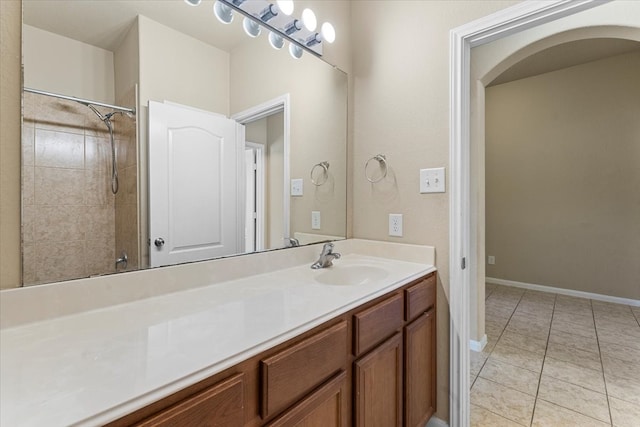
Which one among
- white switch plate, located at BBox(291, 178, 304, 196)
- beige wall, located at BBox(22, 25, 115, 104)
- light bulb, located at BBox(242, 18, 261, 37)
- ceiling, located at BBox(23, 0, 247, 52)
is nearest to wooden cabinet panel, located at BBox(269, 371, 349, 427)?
white switch plate, located at BBox(291, 178, 304, 196)

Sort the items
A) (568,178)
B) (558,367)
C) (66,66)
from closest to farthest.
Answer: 1. (66,66)
2. (558,367)
3. (568,178)

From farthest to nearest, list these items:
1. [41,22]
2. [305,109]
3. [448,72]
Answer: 1. [305,109]
2. [448,72]
3. [41,22]

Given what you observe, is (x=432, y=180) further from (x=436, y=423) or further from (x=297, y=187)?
(x=436, y=423)

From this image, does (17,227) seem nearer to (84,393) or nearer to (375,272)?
(84,393)

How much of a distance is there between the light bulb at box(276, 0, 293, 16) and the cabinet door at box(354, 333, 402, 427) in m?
1.53

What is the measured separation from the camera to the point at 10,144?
817mm

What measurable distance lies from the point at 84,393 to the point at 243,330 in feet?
1.05

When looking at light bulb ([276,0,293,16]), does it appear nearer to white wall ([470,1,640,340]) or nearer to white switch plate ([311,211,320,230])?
white switch plate ([311,211,320,230])

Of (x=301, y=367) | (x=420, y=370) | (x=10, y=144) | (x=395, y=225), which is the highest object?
(x=10, y=144)

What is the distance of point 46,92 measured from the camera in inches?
34.7

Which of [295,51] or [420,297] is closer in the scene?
[420,297]

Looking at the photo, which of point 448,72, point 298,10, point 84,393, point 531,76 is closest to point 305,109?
point 298,10

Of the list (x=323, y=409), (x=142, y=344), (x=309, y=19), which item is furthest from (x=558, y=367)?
(x=309, y=19)

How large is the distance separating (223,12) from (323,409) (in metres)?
1.52
